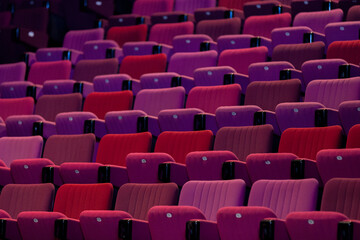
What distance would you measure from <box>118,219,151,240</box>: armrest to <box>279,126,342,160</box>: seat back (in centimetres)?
21

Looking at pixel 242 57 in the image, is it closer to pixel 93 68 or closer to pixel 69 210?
pixel 93 68

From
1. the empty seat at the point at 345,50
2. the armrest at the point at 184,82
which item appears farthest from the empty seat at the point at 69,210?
the empty seat at the point at 345,50

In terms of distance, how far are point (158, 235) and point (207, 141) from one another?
212mm

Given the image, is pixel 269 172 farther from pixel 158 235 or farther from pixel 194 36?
pixel 194 36

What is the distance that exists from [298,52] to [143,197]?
413 millimetres

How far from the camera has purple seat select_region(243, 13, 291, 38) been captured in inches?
50.8

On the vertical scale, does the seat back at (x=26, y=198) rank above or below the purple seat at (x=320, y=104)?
below

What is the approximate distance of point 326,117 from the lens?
2.97ft

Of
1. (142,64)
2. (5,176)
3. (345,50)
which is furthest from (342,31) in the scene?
(5,176)

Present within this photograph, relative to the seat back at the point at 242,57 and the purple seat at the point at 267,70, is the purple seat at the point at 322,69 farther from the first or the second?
the seat back at the point at 242,57

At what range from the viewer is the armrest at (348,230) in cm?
65

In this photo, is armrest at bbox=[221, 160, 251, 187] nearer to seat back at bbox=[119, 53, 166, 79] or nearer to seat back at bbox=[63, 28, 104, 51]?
seat back at bbox=[119, 53, 166, 79]

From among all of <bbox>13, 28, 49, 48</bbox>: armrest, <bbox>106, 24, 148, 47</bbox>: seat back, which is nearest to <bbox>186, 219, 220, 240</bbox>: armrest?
<bbox>106, 24, 148, 47</bbox>: seat back

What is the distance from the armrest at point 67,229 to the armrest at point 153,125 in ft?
0.88
